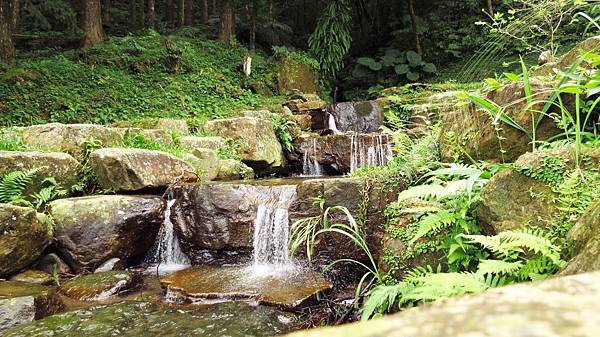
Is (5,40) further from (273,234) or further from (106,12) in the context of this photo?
(273,234)

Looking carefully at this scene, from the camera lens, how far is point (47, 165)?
5.45m

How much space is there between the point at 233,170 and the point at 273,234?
2858 mm

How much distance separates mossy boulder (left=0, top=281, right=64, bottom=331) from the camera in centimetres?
342

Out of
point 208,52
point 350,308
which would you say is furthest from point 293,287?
point 208,52

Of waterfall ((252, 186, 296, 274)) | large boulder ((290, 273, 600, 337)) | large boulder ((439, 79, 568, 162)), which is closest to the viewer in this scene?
large boulder ((290, 273, 600, 337))

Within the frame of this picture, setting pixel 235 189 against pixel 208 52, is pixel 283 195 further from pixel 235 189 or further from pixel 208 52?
pixel 208 52

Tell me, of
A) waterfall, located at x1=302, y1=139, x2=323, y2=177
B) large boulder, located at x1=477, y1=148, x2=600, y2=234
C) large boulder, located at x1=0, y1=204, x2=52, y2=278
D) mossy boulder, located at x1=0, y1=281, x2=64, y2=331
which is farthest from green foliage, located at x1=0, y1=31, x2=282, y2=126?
large boulder, located at x1=477, y1=148, x2=600, y2=234

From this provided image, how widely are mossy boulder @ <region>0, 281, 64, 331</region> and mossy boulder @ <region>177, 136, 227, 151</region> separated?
385 centimetres

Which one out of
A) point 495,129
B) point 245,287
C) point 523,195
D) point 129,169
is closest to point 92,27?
point 129,169

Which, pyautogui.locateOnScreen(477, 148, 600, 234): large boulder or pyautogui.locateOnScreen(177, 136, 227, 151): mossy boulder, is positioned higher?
pyautogui.locateOnScreen(177, 136, 227, 151): mossy boulder

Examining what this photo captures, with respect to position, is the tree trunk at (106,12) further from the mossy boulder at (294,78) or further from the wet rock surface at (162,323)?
the wet rock surface at (162,323)

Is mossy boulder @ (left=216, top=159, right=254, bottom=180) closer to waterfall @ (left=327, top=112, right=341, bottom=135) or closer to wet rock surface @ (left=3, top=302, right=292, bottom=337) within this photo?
wet rock surface @ (left=3, top=302, right=292, bottom=337)

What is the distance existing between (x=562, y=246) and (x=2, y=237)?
5.21 m

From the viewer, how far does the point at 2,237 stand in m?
4.24
